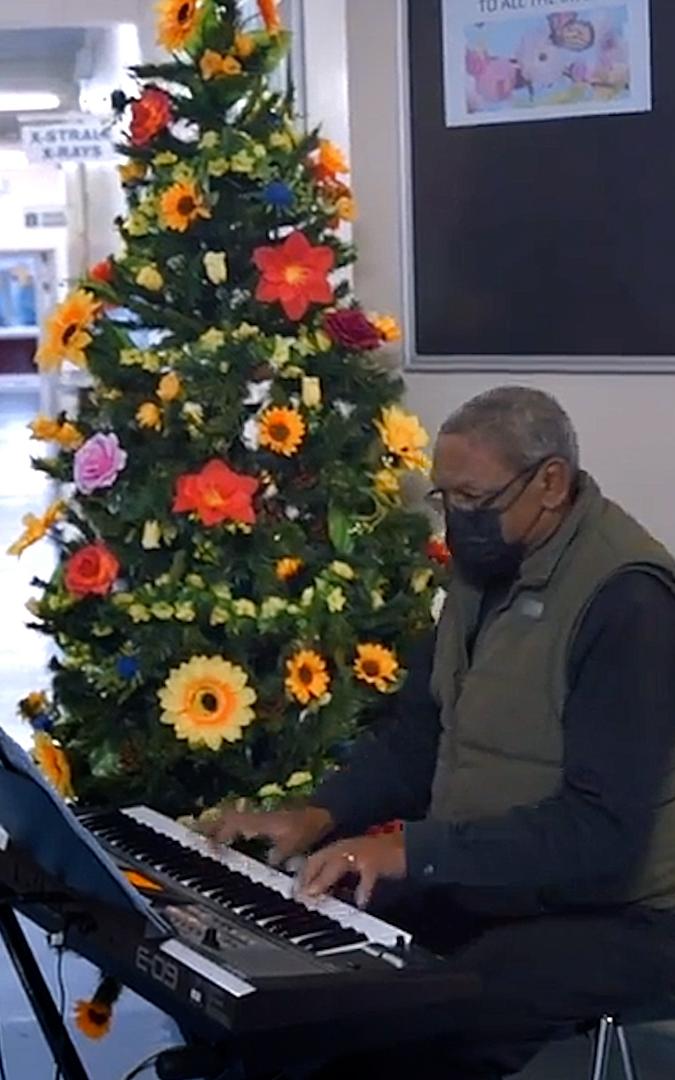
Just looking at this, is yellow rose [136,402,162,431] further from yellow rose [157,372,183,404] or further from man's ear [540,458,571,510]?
man's ear [540,458,571,510]

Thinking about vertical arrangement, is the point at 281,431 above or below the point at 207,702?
above

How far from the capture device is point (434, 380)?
371 cm

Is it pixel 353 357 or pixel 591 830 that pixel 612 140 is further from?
pixel 591 830

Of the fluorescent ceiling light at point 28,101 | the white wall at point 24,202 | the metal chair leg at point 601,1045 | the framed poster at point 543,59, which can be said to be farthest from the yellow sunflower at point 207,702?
the white wall at point 24,202

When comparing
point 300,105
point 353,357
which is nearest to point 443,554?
point 353,357

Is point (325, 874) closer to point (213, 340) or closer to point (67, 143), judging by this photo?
point (213, 340)

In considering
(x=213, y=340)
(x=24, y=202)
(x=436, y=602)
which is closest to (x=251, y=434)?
(x=213, y=340)

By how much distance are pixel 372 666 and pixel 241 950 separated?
4.26 ft

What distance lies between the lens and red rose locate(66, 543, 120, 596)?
3.19m

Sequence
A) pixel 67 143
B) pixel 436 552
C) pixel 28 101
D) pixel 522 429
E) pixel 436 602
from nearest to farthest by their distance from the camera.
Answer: pixel 522 429 < pixel 436 552 < pixel 436 602 < pixel 67 143 < pixel 28 101

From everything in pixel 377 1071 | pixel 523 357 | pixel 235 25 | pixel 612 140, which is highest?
pixel 235 25

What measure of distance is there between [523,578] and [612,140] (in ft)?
4.18

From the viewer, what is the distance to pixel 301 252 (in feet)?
10.5

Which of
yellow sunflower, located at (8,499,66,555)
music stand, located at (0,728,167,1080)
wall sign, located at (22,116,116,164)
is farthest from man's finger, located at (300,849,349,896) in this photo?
wall sign, located at (22,116,116,164)
